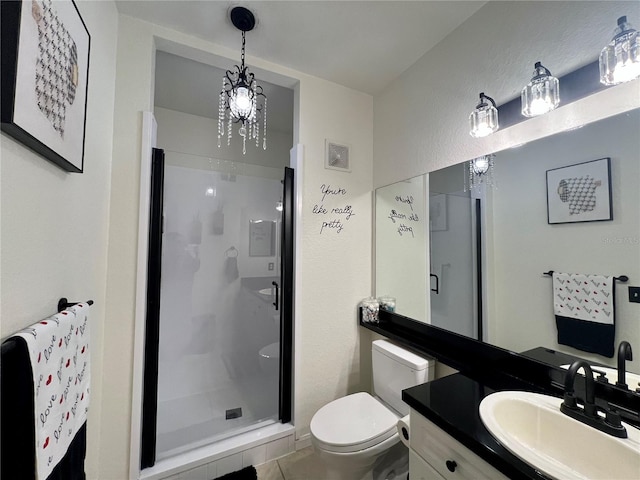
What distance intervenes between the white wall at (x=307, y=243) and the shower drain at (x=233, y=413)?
2.01 feet

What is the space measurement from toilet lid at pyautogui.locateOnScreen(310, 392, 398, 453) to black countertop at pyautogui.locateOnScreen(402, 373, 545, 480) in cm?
42

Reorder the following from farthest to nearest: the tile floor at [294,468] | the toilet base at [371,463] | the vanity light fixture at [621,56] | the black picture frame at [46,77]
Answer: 1. the tile floor at [294,468]
2. the toilet base at [371,463]
3. the vanity light fixture at [621,56]
4. the black picture frame at [46,77]

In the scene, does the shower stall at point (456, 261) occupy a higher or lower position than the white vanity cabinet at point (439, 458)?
higher

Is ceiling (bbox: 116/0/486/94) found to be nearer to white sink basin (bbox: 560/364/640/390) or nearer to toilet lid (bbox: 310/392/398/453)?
white sink basin (bbox: 560/364/640/390)

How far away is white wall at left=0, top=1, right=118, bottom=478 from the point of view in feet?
2.11

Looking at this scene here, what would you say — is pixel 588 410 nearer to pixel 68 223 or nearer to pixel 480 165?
pixel 480 165

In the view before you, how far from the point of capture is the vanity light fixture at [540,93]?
40.3 inches

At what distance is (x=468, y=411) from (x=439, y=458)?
192mm

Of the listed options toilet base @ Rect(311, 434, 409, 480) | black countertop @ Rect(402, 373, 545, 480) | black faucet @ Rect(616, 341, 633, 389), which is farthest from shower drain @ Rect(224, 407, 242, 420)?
black faucet @ Rect(616, 341, 633, 389)

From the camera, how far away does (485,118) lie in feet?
4.04

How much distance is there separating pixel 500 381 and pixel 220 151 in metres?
2.63

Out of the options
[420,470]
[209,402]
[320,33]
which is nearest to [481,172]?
[320,33]

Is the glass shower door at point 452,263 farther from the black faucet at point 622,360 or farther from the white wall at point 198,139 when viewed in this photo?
the white wall at point 198,139

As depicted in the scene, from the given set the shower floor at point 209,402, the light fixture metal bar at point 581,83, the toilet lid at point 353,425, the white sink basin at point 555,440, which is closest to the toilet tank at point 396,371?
the toilet lid at point 353,425
